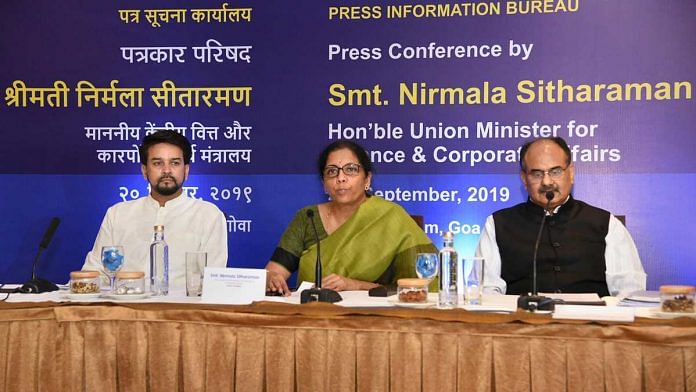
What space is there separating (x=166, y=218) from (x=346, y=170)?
107cm

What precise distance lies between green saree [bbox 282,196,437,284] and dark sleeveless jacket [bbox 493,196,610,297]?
0.39 m

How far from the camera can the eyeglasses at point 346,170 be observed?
3932 mm

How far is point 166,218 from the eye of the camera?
170 inches

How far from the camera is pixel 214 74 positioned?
5000mm

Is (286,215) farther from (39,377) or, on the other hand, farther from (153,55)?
(39,377)

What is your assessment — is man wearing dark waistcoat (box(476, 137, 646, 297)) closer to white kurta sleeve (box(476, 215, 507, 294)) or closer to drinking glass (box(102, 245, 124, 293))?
white kurta sleeve (box(476, 215, 507, 294))

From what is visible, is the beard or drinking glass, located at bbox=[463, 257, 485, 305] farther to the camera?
the beard

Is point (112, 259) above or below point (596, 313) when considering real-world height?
above

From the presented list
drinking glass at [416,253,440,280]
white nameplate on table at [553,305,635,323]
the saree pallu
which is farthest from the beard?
→ white nameplate on table at [553,305,635,323]

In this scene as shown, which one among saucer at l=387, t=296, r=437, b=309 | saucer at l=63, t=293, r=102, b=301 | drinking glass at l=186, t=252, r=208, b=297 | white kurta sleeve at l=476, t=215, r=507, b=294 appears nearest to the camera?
saucer at l=387, t=296, r=437, b=309

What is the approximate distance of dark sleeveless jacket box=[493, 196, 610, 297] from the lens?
12.2 ft

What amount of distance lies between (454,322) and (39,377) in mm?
1400

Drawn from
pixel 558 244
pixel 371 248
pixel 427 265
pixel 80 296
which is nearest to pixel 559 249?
pixel 558 244

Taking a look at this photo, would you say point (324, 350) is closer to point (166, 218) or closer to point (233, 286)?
point (233, 286)
